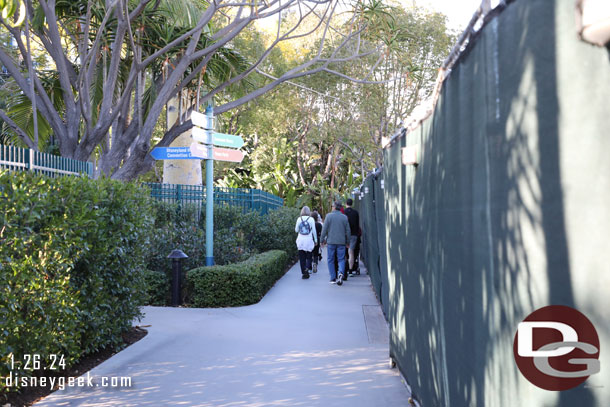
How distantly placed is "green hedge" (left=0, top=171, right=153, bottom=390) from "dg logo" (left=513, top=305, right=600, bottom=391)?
412cm

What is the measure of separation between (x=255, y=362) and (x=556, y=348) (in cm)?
521

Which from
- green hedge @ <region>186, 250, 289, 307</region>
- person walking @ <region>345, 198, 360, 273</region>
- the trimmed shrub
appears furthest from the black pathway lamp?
the trimmed shrub

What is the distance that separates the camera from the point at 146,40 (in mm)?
16062

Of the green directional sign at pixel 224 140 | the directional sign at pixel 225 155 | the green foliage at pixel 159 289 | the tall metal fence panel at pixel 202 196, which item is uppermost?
the green directional sign at pixel 224 140

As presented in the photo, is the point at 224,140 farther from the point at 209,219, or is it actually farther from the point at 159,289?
the point at 159,289

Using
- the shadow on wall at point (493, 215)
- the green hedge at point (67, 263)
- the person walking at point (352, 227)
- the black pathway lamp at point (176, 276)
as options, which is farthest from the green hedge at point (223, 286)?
the shadow on wall at point (493, 215)

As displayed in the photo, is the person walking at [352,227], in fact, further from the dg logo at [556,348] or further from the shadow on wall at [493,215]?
the dg logo at [556,348]

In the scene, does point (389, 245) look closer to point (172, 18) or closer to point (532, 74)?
point (532, 74)

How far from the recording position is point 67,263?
6.02 metres

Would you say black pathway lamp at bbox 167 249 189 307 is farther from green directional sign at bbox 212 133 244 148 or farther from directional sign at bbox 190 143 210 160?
green directional sign at bbox 212 133 244 148

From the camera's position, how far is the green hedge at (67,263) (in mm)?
5234

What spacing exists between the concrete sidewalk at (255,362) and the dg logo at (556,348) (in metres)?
3.34

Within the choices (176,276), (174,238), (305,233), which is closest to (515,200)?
(176,276)

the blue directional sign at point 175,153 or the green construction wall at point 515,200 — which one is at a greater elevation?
the blue directional sign at point 175,153
